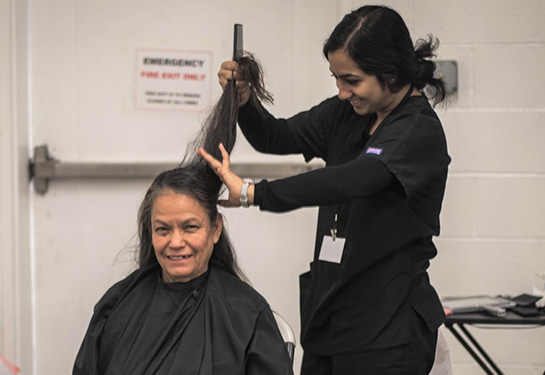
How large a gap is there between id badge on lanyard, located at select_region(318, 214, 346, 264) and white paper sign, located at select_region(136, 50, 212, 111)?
1.26 metres

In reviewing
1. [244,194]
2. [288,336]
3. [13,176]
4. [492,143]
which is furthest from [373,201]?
[13,176]

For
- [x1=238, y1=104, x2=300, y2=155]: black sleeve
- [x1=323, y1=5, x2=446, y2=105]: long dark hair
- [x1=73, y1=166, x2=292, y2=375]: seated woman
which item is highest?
[x1=323, y1=5, x2=446, y2=105]: long dark hair

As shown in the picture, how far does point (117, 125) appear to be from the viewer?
3.05 metres

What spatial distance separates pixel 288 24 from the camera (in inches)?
120

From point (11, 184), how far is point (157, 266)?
113 centimetres

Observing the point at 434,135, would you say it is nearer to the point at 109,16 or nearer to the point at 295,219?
the point at 295,219

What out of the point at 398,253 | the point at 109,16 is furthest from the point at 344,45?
the point at 109,16

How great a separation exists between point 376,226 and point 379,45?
424 mm

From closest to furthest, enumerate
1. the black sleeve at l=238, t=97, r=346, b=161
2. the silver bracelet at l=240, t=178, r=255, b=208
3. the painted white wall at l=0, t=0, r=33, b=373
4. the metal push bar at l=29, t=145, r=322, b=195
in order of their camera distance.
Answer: the silver bracelet at l=240, t=178, r=255, b=208 → the black sleeve at l=238, t=97, r=346, b=161 → the painted white wall at l=0, t=0, r=33, b=373 → the metal push bar at l=29, t=145, r=322, b=195

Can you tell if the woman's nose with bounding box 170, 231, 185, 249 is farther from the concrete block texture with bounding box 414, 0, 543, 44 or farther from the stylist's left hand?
the concrete block texture with bounding box 414, 0, 543, 44

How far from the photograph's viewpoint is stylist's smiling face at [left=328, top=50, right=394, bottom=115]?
71.9 inches

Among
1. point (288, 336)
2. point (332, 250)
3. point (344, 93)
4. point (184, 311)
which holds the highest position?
point (344, 93)

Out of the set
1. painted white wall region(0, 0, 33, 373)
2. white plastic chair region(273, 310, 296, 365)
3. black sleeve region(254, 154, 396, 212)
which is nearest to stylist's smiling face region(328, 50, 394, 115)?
black sleeve region(254, 154, 396, 212)

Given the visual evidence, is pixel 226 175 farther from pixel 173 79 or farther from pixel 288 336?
pixel 173 79
